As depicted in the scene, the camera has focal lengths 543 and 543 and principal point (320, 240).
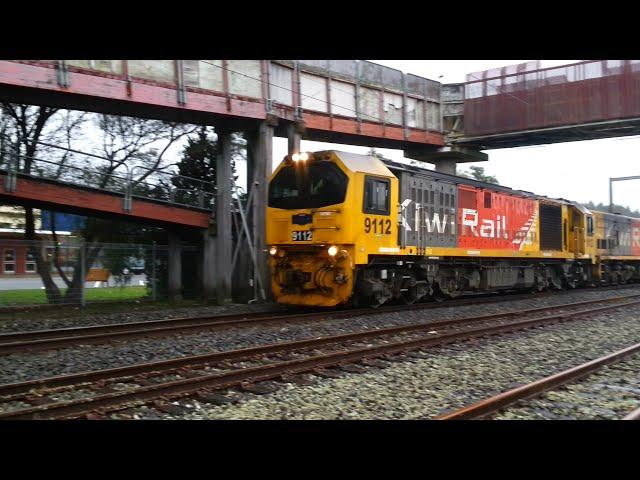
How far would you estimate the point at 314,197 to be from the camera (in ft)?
43.1

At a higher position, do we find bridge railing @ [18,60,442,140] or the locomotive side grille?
bridge railing @ [18,60,442,140]

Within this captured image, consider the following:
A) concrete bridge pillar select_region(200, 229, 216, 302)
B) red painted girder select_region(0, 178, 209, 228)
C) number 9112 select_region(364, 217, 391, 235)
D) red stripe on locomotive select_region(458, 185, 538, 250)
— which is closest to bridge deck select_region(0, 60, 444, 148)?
red painted girder select_region(0, 178, 209, 228)

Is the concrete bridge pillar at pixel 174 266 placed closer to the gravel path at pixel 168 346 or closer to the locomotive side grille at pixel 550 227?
the gravel path at pixel 168 346

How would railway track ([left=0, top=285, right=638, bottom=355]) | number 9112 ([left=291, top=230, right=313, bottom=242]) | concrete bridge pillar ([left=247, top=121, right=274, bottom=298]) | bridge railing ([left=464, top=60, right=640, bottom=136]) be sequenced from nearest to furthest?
railway track ([left=0, top=285, right=638, bottom=355]) < number 9112 ([left=291, top=230, right=313, bottom=242]) < concrete bridge pillar ([left=247, top=121, right=274, bottom=298]) < bridge railing ([left=464, top=60, right=640, bottom=136])

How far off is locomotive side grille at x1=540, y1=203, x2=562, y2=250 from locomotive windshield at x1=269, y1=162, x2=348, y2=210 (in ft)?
35.2

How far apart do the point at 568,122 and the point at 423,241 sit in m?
10.6

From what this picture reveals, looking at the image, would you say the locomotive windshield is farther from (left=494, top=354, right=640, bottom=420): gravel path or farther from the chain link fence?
(left=494, top=354, right=640, bottom=420): gravel path

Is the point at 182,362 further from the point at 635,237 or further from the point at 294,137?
the point at 635,237

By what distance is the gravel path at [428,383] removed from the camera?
5.51m

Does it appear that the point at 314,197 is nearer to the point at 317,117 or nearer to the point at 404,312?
the point at 404,312

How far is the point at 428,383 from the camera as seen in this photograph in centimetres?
675

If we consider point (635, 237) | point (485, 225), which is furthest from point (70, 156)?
point (635, 237)

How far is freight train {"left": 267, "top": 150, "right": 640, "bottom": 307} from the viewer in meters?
12.6
